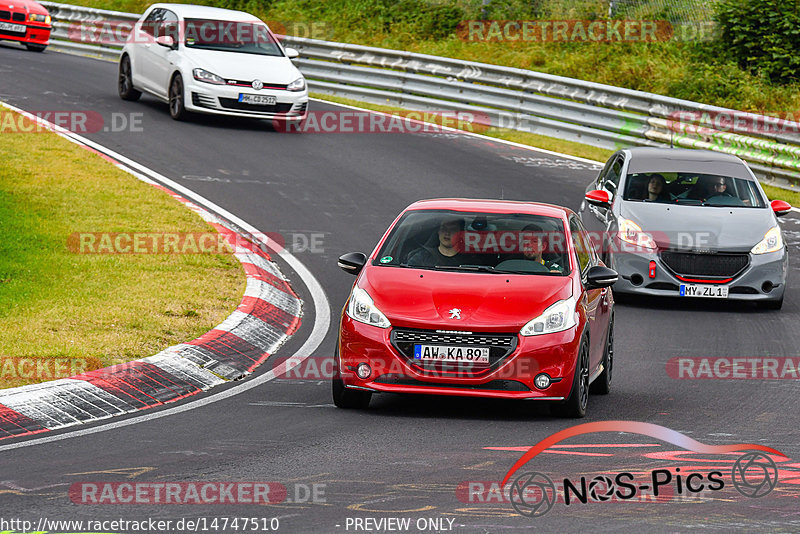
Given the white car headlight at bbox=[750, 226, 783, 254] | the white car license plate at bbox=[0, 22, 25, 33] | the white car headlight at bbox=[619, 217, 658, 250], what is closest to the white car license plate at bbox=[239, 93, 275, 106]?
the white car headlight at bbox=[619, 217, 658, 250]

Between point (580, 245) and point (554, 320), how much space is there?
158 centimetres

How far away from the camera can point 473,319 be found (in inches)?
354

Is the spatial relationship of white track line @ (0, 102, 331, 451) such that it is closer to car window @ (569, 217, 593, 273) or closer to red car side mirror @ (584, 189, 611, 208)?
car window @ (569, 217, 593, 273)

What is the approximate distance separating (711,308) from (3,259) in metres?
7.63

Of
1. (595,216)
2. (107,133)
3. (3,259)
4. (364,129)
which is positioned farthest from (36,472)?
(364,129)

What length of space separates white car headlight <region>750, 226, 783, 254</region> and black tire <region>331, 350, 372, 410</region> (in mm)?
6582

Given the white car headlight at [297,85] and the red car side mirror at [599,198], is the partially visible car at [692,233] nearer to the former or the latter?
the red car side mirror at [599,198]

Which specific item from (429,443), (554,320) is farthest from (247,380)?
(554,320)

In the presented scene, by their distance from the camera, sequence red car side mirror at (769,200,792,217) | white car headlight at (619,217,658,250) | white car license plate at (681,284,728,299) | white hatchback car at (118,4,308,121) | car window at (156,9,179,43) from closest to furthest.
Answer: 1. white car license plate at (681,284,728,299)
2. white car headlight at (619,217,658,250)
3. red car side mirror at (769,200,792,217)
4. white hatchback car at (118,4,308,121)
5. car window at (156,9,179,43)

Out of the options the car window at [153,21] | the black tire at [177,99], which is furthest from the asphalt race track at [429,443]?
the car window at [153,21]

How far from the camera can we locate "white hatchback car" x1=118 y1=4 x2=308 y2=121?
2197 cm

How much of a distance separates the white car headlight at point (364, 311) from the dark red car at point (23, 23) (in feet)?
80.3

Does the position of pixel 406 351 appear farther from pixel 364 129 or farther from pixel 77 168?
pixel 364 129

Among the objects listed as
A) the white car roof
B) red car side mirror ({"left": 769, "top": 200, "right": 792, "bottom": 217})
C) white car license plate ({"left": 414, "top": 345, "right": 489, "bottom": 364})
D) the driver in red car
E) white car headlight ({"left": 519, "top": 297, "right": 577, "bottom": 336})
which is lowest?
red car side mirror ({"left": 769, "top": 200, "right": 792, "bottom": 217})
